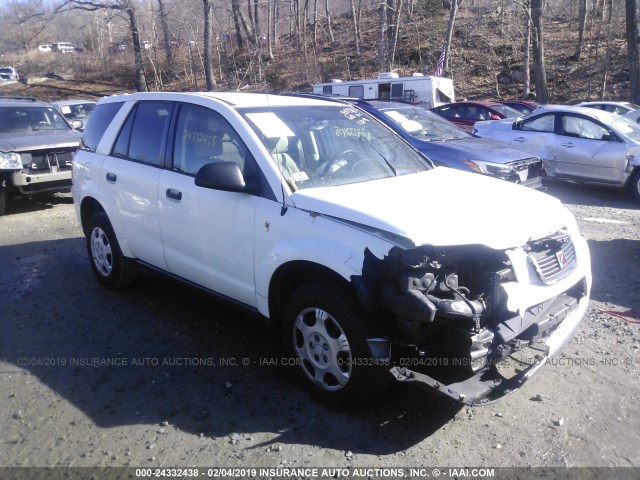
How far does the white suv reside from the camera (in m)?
3.09

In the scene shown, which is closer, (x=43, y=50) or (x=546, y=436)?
(x=546, y=436)

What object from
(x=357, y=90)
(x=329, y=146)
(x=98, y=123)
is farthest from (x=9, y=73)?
(x=329, y=146)

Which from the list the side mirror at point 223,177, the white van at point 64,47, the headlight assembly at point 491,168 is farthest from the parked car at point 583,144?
the white van at point 64,47

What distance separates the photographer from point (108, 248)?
547 cm

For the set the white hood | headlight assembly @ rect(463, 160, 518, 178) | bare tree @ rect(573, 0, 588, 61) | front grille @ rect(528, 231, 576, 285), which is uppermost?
bare tree @ rect(573, 0, 588, 61)

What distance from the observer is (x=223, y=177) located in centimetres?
369

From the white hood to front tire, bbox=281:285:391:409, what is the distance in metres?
0.52

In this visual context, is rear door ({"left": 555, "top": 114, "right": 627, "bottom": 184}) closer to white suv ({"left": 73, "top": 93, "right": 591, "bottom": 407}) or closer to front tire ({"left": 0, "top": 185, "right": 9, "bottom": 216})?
white suv ({"left": 73, "top": 93, "right": 591, "bottom": 407})

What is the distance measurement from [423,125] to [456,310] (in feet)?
22.5

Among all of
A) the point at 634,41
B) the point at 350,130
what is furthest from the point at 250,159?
the point at 634,41

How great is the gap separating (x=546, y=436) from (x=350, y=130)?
103 inches

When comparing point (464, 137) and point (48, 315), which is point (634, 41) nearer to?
point (464, 137)

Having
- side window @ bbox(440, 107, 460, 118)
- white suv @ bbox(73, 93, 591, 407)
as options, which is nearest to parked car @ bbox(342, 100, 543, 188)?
white suv @ bbox(73, 93, 591, 407)

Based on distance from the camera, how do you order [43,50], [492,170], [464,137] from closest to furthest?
[492,170] → [464,137] → [43,50]
